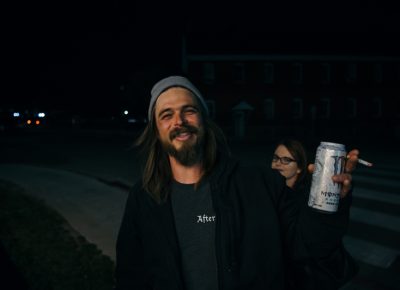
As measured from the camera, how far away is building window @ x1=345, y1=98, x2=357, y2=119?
106 feet

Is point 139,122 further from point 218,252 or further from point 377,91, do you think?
point 218,252

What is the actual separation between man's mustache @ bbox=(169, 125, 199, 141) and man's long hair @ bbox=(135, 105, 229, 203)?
126 mm

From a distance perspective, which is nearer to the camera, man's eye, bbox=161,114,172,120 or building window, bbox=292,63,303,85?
man's eye, bbox=161,114,172,120

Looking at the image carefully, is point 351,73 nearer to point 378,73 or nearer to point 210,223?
point 378,73

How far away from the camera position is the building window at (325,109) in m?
31.8

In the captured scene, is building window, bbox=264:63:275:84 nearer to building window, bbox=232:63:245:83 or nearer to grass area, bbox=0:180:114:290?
building window, bbox=232:63:245:83

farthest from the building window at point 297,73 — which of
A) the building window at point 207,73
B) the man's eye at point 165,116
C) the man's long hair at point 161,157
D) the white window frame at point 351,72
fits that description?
the man's eye at point 165,116

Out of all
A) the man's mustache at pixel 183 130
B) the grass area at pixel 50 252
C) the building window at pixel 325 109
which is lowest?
the grass area at pixel 50 252

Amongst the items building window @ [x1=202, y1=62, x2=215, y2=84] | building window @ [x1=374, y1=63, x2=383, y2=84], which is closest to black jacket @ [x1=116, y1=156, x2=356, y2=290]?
building window @ [x1=202, y1=62, x2=215, y2=84]

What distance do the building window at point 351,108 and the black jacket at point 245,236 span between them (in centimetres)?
3324

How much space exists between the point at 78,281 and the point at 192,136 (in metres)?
2.97

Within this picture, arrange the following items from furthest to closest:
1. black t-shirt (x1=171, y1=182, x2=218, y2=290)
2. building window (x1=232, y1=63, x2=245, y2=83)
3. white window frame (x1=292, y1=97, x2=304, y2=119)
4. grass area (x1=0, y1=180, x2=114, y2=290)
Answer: white window frame (x1=292, y1=97, x2=304, y2=119), building window (x1=232, y1=63, x2=245, y2=83), grass area (x1=0, y1=180, x2=114, y2=290), black t-shirt (x1=171, y1=182, x2=218, y2=290)

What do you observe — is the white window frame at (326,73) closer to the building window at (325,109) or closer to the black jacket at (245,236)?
the building window at (325,109)

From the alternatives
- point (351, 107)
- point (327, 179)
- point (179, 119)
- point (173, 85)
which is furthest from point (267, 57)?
point (327, 179)
